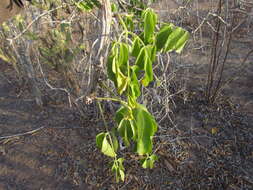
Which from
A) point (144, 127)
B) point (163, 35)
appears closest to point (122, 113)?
point (144, 127)

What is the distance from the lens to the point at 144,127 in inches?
21.7

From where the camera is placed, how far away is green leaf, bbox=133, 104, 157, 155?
54 centimetres

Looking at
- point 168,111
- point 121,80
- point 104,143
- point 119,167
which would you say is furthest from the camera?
point 168,111

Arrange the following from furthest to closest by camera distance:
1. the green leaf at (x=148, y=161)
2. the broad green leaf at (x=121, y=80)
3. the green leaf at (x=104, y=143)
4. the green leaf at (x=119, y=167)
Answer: the green leaf at (x=148, y=161), the green leaf at (x=119, y=167), the green leaf at (x=104, y=143), the broad green leaf at (x=121, y=80)

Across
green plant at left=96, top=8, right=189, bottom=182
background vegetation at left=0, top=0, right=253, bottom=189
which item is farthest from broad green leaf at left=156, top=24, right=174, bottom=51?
background vegetation at left=0, top=0, right=253, bottom=189

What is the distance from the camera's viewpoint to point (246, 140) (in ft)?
5.42

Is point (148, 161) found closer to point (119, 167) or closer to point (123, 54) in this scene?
point (119, 167)

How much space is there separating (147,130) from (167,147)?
3.75 ft

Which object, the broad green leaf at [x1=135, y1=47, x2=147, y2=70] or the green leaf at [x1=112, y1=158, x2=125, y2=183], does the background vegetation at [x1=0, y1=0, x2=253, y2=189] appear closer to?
the green leaf at [x1=112, y1=158, x2=125, y2=183]

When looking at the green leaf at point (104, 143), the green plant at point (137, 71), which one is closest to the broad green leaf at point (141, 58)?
the green plant at point (137, 71)

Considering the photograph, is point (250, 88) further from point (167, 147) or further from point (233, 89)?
point (167, 147)

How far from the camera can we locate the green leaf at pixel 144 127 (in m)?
0.54

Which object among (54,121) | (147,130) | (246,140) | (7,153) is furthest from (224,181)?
(7,153)

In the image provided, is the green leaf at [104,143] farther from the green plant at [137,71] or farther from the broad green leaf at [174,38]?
the broad green leaf at [174,38]
